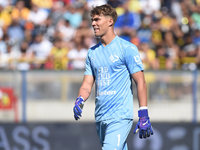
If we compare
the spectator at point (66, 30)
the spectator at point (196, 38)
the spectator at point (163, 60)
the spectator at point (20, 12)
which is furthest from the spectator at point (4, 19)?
the spectator at point (196, 38)

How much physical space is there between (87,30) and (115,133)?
6347 mm

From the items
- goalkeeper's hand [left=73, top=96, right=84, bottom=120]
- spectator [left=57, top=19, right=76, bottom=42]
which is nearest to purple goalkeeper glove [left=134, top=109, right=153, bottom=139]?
goalkeeper's hand [left=73, top=96, right=84, bottom=120]

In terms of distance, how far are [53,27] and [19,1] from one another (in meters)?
1.72

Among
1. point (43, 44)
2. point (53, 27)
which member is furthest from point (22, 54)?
point (53, 27)

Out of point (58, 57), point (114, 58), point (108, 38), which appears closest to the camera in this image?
point (114, 58)

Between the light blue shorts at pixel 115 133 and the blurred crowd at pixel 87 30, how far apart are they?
4.66 m

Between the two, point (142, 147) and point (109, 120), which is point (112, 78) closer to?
point (109, 120)

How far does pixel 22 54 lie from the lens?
8812mm

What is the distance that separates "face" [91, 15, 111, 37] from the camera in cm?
392

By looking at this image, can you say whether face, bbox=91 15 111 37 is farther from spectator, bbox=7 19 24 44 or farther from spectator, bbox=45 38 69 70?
spectator, bbox=7 19 24 44

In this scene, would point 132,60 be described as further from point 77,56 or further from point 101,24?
point 77,56

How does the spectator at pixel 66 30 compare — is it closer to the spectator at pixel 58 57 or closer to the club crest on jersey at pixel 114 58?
the spectator at pixel 58 57

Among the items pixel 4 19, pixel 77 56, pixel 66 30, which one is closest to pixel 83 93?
pixel 77 56

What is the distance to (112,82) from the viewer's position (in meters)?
3.88
